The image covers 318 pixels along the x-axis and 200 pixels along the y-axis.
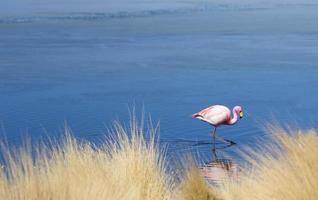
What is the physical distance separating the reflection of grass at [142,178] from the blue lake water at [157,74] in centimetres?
192

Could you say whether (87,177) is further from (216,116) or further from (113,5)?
(113,5)

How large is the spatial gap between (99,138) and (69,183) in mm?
3243

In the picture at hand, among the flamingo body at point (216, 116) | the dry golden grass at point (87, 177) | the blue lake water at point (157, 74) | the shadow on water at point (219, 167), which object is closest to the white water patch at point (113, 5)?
the blue lake water at point (157, 74)

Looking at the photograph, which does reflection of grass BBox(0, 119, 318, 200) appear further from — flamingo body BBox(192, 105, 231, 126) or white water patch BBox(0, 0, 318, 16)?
white water patch BBox(0, 0, 318, 16)

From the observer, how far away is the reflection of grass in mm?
3344

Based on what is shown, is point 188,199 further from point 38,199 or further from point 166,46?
point 166,46

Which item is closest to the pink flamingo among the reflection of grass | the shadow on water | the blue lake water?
the blue lake water

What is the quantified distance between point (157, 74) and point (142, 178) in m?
6.43

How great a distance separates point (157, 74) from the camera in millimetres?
10547

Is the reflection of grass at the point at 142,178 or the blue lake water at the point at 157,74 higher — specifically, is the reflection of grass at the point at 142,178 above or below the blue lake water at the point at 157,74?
below

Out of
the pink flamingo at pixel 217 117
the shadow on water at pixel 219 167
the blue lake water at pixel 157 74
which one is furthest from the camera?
the blue lake water at pixel 157 74

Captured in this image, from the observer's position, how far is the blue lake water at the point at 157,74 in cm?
741

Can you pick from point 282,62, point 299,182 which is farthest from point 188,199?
point 282,62

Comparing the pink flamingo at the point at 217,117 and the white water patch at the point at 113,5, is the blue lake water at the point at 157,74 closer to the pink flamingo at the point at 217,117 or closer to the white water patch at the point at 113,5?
the pink flamingo at the point at 217,117
